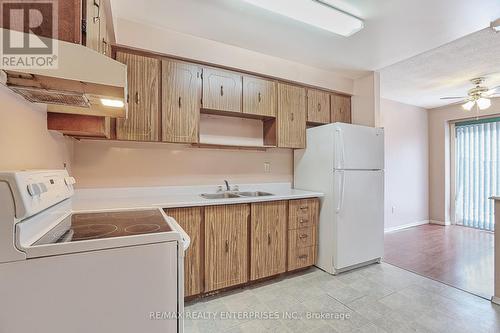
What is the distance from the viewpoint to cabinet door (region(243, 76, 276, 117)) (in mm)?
2627

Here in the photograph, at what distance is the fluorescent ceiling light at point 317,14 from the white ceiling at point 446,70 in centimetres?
130

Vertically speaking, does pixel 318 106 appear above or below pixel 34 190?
above

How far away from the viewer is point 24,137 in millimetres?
1146

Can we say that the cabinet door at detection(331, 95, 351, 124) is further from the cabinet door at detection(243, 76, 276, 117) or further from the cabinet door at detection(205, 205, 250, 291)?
the cabinet door at detection(205, 205, 250, 291)

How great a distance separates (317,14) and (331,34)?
408 mm

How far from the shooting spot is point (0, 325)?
739mm

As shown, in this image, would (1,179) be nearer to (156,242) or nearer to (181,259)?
(156,242)

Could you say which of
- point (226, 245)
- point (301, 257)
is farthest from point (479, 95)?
point (226, 245)

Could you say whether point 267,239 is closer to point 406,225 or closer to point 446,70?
point 446,70

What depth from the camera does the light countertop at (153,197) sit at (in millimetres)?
1880

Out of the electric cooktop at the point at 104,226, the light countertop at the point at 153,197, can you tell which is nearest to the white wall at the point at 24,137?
the electric cooktop at the point at 104,226

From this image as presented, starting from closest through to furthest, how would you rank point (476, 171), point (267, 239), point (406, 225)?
point (267, 239) < point (476, 171) < point (406, 225)

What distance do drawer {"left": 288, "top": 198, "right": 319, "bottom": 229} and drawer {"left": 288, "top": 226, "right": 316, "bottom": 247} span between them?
0.17ft

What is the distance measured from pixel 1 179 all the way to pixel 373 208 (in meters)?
3.16
